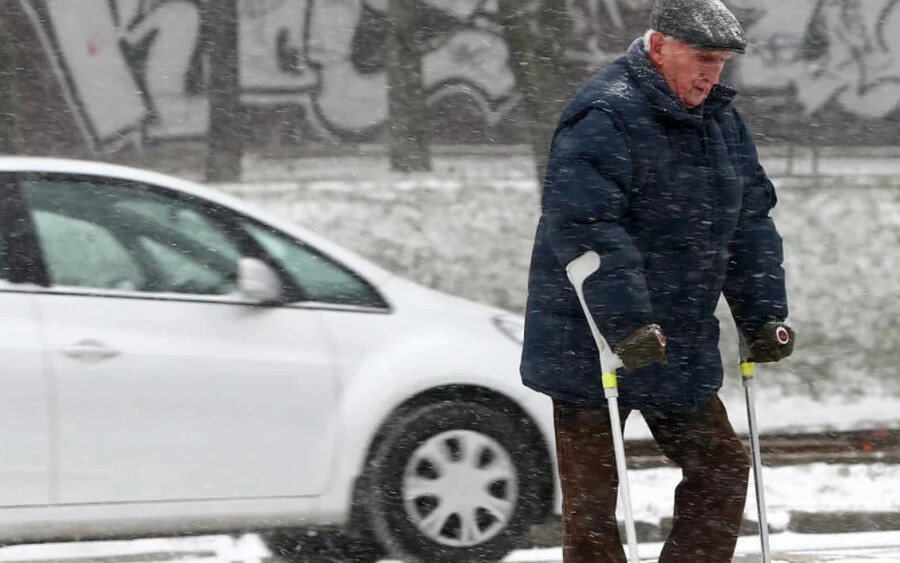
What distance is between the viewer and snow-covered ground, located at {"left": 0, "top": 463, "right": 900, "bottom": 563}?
5762 millimetres

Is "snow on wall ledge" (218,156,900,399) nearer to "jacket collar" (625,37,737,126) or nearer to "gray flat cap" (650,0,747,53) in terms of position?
"jacket collar" (625,37,737,126)

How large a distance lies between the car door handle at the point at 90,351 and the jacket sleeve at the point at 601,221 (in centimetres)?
223

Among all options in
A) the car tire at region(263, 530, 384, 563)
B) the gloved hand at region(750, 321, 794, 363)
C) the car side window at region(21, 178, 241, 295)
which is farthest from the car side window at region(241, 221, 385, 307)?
the gloved hand at region(750, 321, 794, 363)

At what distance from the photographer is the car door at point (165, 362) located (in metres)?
5.35

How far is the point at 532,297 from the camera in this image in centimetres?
386

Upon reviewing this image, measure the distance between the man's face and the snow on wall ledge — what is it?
6.64m

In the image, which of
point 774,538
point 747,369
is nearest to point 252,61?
point 774,538

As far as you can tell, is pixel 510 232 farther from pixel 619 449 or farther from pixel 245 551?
pixel 619 449

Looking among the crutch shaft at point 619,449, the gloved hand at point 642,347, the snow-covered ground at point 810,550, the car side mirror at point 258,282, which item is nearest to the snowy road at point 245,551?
the snow-covered ground at point 810,550

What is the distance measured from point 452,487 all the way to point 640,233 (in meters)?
2.09

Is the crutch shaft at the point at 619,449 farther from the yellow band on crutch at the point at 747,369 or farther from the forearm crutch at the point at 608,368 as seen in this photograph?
the yellow band on crutch at the point at 747,369

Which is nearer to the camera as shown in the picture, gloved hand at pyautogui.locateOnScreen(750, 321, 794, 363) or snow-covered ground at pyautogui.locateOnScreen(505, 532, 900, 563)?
gloved hand at pyautogui.locateOnScreen(750, 321, 794, 363)

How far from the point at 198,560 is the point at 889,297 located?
8021mm

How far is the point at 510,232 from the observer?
13852mm
